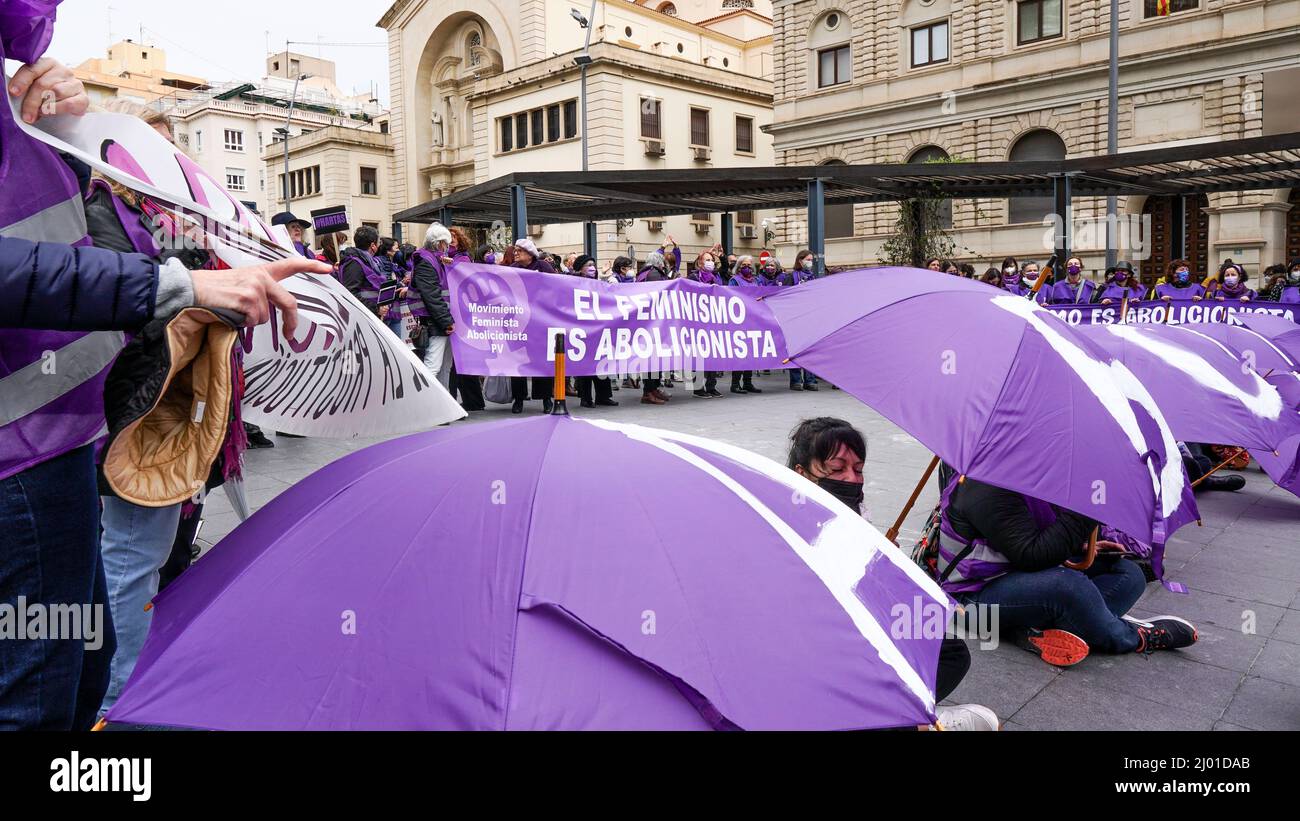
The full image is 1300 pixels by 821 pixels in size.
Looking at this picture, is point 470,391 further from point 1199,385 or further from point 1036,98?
point 1036,98

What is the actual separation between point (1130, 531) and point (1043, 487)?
29 cm

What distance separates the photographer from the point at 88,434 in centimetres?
196

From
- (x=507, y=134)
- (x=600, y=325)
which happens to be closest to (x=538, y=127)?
(x=507, y=134)

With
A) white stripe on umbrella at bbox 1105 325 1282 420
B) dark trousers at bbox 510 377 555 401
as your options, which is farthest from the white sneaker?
dark trousers at bbox 510 377 555 401

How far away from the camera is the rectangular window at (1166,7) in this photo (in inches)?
1155

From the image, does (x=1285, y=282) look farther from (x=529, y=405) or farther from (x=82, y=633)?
(x=82, y=633)

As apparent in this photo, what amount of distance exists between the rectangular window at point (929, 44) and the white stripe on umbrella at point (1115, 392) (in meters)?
35.3

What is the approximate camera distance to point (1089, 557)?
4.23m

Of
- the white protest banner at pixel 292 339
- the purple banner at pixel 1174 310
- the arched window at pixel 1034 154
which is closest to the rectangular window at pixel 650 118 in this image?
the arched window at pixel 1034 154

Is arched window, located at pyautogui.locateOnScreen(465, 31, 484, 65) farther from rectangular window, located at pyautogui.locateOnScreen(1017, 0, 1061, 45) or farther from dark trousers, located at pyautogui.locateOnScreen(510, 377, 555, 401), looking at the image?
dark trousers, located at pyautogui.locateOnScreen(510, 377, 555, 401)

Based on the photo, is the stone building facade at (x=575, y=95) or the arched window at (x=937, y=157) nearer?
the arched window at (x=937, y=157)

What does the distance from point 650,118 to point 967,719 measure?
42659 millimetres

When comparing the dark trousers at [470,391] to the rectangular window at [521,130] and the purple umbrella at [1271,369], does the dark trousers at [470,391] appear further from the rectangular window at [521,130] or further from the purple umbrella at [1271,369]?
the rectangular window at [521,130]

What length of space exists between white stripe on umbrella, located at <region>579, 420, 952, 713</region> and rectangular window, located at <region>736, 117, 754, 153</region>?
47453mm
